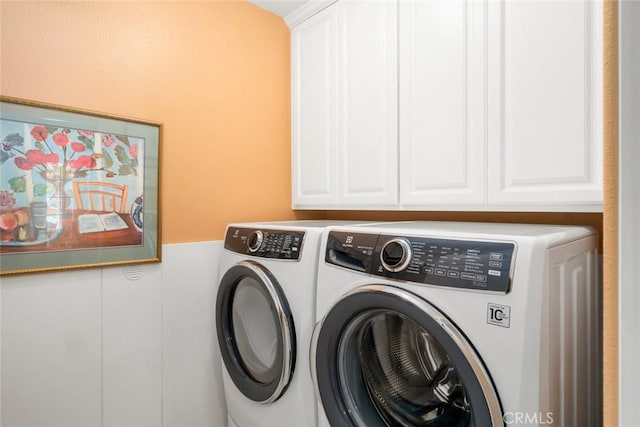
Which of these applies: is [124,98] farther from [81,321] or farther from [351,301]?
[351,301]

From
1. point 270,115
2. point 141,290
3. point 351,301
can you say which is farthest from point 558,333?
point 270,115

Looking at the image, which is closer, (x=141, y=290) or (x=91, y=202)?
(x=91, y=202)

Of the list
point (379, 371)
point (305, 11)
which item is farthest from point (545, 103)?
point (305, 11)

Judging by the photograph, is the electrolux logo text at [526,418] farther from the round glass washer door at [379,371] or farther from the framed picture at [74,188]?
the framed picture at [74,188]

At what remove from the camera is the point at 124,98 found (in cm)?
146

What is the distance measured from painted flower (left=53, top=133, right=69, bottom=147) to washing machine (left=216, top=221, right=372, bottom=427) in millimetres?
702

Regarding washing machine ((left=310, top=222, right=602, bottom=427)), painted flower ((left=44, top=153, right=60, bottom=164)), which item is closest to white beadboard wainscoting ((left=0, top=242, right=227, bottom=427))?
painted flower ((left=44, top=153, right=60, bottom=164))

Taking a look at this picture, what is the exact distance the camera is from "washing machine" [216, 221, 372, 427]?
1.25 meters

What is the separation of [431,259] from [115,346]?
4.25 feet

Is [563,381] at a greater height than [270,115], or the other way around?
[270,115]

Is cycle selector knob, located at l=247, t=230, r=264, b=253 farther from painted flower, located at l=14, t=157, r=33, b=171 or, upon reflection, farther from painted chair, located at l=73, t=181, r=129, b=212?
painted flower, located at l=14, t=157, r=33, b=171

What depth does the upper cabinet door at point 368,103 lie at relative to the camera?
4.89ft

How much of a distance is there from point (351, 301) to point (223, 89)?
4.12 ft

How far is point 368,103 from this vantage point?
61.9 inches
